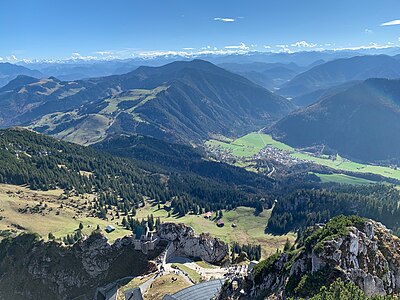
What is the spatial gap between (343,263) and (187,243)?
76.4 metres

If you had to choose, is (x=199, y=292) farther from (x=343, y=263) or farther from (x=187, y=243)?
(x=343, y=263)

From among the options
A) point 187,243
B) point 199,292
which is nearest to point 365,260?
point 199,292

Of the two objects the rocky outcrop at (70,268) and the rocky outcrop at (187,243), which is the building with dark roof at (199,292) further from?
the rocky outcrop at (187,243)

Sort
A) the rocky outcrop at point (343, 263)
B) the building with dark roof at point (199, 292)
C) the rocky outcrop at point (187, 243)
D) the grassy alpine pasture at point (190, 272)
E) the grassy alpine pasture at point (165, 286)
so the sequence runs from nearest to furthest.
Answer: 1. the rocky outcrop at point (343, 263)
2. the building with dark roof at point (199, 292)
3. the grassy alpine pasture at point (165, 286)
4. the grassy alpine pasture at point (190, 272)
5. the rocky outcrop at point (187, 243)

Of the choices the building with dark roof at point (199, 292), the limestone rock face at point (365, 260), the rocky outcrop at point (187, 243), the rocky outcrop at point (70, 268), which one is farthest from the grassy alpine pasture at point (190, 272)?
the limestone rock face at point (365, 260)

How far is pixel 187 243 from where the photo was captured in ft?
427

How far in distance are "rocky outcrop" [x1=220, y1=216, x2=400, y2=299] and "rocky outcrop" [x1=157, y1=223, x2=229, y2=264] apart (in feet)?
188

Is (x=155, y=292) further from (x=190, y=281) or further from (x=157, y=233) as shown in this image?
(x=157, y=233)

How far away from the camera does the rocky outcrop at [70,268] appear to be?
4769 inches

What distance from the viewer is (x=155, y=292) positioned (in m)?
96.8

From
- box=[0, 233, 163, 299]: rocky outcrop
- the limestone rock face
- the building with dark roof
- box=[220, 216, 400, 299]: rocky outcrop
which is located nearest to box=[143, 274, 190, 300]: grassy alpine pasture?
the building with dark roof

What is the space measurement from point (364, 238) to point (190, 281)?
2123 inches

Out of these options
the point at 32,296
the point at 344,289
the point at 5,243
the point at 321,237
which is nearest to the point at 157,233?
the point at 32,296

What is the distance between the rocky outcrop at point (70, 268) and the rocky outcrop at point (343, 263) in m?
59.5
